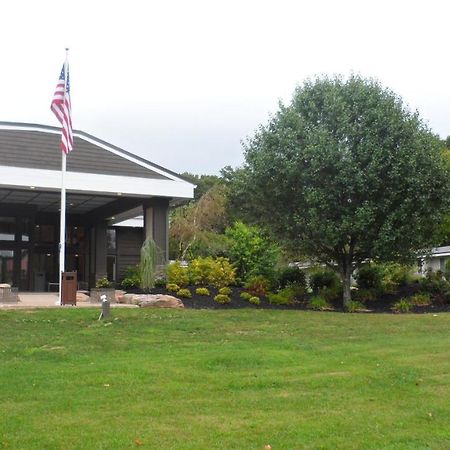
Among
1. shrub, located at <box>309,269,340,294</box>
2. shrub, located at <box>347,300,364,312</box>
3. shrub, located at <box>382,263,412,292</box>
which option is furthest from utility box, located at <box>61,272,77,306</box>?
shrub, located at <box>382,263,412,292</box>

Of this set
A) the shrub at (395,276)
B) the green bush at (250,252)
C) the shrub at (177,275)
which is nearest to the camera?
the shrub at (177,275)

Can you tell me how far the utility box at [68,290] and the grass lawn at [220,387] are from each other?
484 cm

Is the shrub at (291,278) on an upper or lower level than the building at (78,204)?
lower

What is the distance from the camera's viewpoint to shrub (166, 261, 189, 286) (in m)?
22.5

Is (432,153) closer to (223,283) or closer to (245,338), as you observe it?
(223,283)

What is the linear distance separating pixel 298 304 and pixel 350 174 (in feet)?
15.5

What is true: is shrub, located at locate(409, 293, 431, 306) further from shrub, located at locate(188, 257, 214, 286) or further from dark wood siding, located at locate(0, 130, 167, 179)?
dark wood siding, located at locate(0, 130, 167, 179)

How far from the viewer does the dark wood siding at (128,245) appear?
123 feet

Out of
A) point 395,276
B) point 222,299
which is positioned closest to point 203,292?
point 222,299

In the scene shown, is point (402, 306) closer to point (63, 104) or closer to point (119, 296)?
point (119, 296)

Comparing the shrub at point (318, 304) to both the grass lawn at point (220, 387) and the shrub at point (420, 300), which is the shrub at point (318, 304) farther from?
the grass lawn at point (220, 387)

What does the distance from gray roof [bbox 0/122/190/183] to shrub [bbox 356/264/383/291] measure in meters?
7.99

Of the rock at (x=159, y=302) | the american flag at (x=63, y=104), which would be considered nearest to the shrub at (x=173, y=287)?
the rock at (x=159, y=302)

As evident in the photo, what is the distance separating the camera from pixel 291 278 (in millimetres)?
23781
